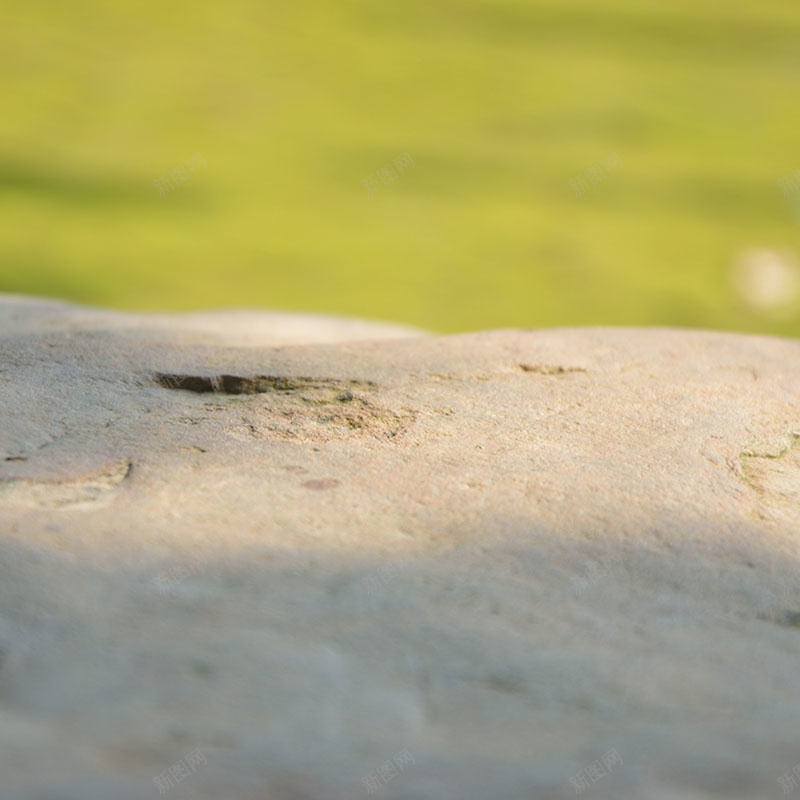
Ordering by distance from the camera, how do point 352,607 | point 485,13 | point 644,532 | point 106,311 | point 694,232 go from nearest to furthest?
point 352,607, point 644,532, point 106,311, point 694,232, point 485,13

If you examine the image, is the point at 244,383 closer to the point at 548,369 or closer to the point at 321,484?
the point at 321,484

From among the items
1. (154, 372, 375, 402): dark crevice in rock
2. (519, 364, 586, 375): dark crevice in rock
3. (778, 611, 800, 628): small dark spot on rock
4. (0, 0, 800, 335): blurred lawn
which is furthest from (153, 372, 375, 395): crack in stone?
(0, 0, 800, 335): blurred lawn

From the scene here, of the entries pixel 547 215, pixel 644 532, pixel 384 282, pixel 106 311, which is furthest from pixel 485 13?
pixel 644 532

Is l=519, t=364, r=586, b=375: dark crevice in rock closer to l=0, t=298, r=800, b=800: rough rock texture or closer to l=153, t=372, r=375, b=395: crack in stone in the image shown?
l=0, t=298, r=800, b=800: rough rock texture

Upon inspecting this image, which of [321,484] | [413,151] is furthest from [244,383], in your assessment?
[413,151]

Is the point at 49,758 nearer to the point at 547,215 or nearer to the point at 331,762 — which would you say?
the point at 331,762

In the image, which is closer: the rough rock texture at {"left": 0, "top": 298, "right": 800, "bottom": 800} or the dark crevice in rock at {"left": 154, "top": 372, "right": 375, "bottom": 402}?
the rough rock texture at {"left": 0, "top": 298, "right": 800, "bottom": 800}
